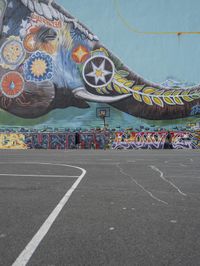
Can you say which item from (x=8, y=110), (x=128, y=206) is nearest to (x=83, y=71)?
(x=8, y=110)

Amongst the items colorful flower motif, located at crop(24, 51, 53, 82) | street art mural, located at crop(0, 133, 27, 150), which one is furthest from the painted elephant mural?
street art mural, located at crop(0, 133, 27, 150)

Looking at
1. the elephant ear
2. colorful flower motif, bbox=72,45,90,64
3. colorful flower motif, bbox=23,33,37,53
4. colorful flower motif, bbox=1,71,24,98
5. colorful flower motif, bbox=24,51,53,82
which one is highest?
colorful flower motif, bbox=23,33,37,53

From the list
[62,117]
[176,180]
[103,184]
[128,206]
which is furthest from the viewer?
[62,117]

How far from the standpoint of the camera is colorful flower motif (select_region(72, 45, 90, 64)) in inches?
1302

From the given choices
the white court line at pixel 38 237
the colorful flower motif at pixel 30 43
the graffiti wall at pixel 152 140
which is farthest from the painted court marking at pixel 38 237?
the colorful flower motif at pixel 30 43

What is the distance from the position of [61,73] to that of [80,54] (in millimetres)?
2684

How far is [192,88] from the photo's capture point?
1256 inches

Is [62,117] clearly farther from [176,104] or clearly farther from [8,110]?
[176,104]

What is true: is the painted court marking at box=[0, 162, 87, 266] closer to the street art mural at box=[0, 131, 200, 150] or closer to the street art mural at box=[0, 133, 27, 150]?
the street art mural at box=[0, 131, 200, 150]

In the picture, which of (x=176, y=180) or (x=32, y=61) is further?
(x=32, y=61)

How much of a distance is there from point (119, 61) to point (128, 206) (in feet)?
92.9

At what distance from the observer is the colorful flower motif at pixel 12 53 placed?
1361 inches

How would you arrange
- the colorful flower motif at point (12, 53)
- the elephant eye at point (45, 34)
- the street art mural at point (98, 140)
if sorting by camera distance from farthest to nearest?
the colorful flower motif at point (12, 53) → the elephant eye at point (45, 34) → the street art mural at point (98, 140)

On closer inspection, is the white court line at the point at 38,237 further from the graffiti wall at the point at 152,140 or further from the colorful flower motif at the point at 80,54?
the colorful flower motif at the point at 80,54
